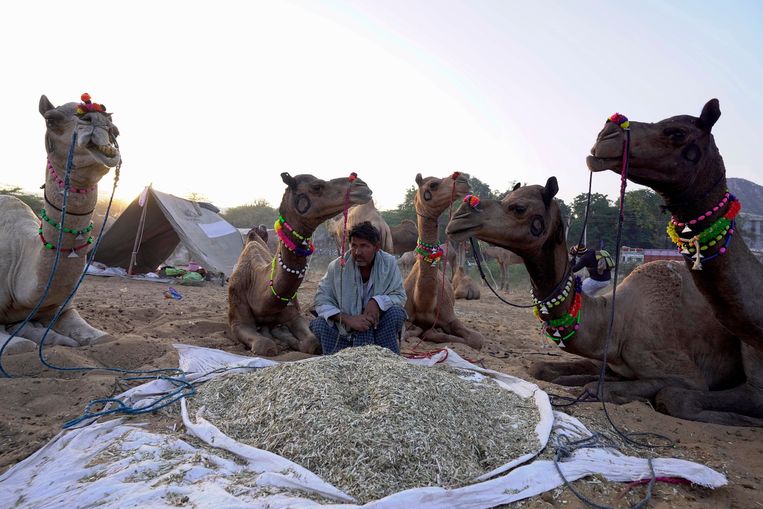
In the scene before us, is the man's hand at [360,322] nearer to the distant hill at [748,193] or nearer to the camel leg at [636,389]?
the camel leg at [636,389]

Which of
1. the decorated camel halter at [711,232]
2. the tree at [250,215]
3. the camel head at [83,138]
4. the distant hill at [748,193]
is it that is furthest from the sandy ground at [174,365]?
the distant hill at [748,193]

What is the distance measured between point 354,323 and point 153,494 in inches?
89.5

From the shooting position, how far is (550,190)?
363cm

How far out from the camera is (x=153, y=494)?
204 centimetres

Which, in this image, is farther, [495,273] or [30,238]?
[495,273]

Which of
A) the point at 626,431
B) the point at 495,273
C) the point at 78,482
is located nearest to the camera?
the point at 78,482

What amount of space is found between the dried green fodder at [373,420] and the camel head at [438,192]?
2.77 m

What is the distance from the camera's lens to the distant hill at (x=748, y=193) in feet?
141

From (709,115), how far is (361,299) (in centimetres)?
279

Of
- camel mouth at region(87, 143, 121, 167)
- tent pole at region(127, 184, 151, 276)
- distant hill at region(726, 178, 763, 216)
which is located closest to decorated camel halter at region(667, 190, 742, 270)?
camel mouth at region(87, 143, 121, 167)

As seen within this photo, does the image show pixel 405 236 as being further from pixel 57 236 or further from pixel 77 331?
pixel 57 236

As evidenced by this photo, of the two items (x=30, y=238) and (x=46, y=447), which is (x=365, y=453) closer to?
(x=46, y=447)

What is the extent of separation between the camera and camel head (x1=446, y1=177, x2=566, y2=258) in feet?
11.4

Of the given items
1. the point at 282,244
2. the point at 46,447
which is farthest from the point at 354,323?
the point at 46,447
